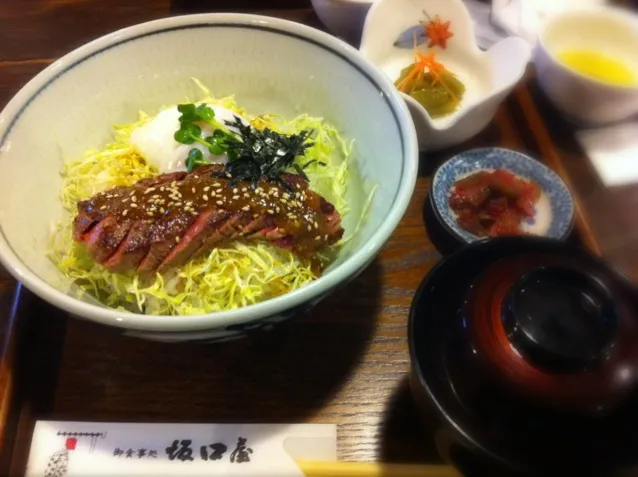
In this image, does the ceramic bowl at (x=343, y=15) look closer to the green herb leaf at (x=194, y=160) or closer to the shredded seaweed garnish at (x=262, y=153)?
the shredded seaweed garnish at (x=262, y=153)

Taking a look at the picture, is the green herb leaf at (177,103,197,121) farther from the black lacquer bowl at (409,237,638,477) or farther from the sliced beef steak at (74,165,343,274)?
the black lacquer bowl at (409,237,638,477)

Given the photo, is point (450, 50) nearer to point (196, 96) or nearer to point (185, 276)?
point (196, 96)

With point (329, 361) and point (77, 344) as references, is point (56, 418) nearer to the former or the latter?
point (77, 344)

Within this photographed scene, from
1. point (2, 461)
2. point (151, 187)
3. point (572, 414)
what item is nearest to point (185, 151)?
point (151, 187)

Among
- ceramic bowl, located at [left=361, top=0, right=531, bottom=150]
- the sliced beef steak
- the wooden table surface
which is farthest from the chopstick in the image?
ceramic bowl, located at [left=361, top=0, right=531, bottom=150]

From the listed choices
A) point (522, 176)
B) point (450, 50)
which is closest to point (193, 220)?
point (522, 176)
